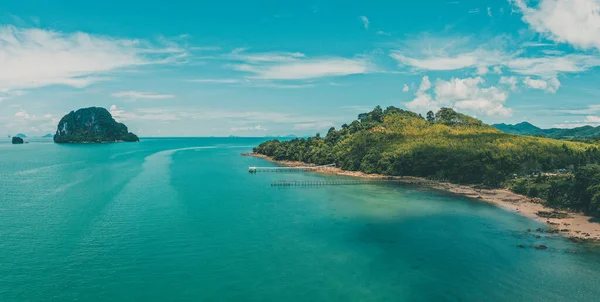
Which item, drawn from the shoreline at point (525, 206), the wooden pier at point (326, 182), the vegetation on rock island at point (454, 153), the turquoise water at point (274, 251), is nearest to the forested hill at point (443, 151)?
the vegetation on rock island at point (454, 153)

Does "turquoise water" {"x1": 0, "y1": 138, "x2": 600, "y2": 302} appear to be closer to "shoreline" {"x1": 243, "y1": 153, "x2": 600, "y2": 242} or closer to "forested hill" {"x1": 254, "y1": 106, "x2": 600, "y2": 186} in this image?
"shoreline" {"x1": 243, "y1": 153, "x2": 600, "y2": 242}

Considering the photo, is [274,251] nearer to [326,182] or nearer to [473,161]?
[326,182]

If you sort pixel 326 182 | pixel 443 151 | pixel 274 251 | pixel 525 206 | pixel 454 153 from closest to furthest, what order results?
pixel 274 251 → pixel 525 206 → pixel 326 182 → pixel 454 153 → pixel 443 151

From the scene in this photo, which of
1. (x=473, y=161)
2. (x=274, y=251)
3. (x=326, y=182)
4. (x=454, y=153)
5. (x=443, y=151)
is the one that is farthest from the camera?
(x=443, y=151)

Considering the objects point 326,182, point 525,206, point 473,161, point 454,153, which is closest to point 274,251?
point 525,206

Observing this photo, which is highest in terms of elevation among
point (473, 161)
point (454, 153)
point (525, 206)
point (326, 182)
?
point (454, 153)

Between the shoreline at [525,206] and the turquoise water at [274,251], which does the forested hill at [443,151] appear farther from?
the turquoise water at [274,251]
